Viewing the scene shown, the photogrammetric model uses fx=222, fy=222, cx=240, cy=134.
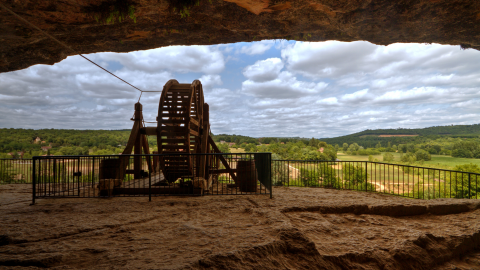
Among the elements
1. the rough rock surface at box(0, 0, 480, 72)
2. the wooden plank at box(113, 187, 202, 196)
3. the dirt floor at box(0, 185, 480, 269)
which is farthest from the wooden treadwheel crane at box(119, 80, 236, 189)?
the dirt floor at box(0, 185, 480, 269)

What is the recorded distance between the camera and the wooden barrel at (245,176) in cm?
729

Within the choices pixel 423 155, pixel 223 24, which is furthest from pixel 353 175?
pixel 423 155

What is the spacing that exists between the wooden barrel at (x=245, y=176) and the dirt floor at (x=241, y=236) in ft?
5.96

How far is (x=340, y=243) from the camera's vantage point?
11.2 feet

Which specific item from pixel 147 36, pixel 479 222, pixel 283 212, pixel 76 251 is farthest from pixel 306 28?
pixel 76 251

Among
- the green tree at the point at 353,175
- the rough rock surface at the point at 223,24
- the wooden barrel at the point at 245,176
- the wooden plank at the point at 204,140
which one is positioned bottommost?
the green tree at the point at 353,175

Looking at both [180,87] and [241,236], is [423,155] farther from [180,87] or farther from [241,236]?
[241,236]

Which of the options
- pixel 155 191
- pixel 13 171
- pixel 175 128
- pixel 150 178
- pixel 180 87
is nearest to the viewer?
pixel 150 178

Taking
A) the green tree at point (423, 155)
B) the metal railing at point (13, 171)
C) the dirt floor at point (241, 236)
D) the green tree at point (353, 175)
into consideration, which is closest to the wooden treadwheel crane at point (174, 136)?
the dirt floor at point (241, 236)

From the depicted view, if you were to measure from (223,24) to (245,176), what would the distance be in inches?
207

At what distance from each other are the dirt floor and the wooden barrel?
1.82m

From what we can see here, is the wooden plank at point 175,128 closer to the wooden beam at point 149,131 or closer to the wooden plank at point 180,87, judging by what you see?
the wooden beam at point 149,131

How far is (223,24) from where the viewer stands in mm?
7648

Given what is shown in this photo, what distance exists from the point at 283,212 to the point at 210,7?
617cm
